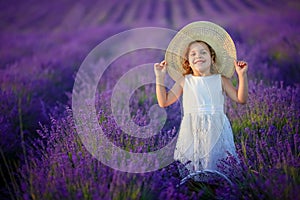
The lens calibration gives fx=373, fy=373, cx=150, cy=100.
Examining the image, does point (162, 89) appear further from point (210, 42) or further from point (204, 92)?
point (210, 42)

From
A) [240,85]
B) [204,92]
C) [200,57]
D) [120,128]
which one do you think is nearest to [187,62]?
[200,57]

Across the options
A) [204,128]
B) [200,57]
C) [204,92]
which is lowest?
A: [204,128]

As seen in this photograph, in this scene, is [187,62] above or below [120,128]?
above

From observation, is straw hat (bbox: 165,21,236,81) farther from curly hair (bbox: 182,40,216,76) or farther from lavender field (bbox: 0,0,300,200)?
lavender field (bbox: 0,0,300,200)

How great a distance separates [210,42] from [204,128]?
2.02ft

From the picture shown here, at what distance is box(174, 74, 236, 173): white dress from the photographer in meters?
2.63

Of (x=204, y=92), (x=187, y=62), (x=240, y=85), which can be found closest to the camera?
(x=240, y=85)

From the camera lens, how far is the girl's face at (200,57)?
2.67 m

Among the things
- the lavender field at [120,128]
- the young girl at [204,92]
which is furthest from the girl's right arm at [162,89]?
the lavender field at [120,128]

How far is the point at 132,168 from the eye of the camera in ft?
6.85

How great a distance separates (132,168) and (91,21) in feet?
38.0

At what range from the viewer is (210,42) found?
2.67 meters

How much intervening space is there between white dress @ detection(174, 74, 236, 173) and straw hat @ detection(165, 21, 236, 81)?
103 millimetres

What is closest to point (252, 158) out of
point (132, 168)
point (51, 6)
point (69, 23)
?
point (132, 168)
